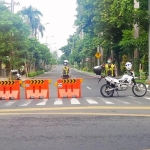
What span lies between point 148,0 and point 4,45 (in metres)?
14.0

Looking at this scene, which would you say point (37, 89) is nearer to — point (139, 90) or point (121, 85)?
point (121, 85)

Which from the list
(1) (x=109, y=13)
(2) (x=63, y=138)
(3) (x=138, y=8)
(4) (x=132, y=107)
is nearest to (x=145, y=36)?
(3) (x=138, y=8)

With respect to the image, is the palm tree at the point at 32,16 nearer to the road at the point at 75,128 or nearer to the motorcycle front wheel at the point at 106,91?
the motorcycle front wheel at the point at 106,91

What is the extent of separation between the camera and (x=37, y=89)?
1948 cm

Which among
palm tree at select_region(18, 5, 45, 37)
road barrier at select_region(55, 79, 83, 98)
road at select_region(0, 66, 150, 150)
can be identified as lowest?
road at select_region(0, 66, 150, 150)

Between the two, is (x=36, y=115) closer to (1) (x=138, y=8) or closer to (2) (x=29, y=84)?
(2) (x=29, y=84)

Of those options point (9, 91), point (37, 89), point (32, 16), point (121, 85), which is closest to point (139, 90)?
point (121, 85)

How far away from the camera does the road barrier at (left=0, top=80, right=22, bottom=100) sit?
19.3 meters

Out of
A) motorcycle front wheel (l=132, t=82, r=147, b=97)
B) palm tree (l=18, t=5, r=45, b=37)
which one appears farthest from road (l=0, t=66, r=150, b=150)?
palm tree (l=18, t=5, r=45, b=37)

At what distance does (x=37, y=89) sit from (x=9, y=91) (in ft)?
4.17

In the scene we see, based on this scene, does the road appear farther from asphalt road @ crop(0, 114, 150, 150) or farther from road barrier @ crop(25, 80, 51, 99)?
road barrier @ crop(25, 80, 51, 99)

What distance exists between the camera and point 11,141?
27.4 feet

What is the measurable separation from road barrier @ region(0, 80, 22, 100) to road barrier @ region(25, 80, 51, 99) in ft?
1.49

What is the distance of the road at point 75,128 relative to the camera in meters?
7.95
